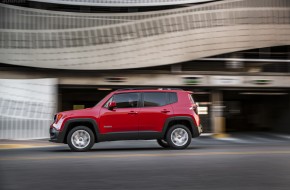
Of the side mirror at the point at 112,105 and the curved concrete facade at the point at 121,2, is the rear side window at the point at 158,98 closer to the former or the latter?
the side mirror at the point at 112,105

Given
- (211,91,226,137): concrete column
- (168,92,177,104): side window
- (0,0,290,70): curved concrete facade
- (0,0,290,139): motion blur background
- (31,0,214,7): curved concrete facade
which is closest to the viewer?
(168,92,177,104): side window

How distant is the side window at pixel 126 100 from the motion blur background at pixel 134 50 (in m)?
9.47

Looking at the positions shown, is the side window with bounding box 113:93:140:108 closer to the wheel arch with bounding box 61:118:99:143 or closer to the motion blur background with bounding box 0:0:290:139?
the wheel arch with bounding box 61:118:99:143

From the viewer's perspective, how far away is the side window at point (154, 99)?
12.4 metres

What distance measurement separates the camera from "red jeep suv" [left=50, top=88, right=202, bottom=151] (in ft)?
39.4

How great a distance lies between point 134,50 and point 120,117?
37.7ft

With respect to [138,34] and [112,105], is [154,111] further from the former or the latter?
[138,34]

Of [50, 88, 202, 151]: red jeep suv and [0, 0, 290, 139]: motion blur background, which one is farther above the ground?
[0, 0, 290, 139]: motion blur background

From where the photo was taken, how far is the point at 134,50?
23141mm

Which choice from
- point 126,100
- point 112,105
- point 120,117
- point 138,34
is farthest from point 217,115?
point 112,105

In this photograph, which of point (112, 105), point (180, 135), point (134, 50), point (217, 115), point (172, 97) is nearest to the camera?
point (112, 105)

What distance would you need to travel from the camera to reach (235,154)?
1065cm

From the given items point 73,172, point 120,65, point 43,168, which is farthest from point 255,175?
point 120,65

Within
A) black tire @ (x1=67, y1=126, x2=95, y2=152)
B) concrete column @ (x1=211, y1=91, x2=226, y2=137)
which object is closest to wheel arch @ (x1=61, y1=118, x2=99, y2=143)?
black tire @ (x1=67, y1=126, x2=95, y2=152)
